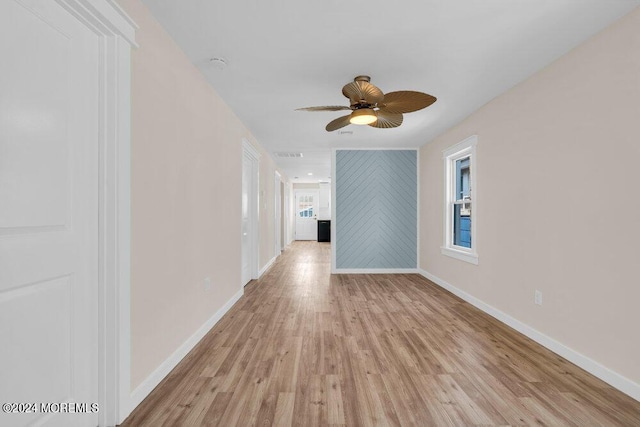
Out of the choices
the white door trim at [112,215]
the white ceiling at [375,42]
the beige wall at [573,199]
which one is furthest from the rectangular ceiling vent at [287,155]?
the white door trim at [112,215]

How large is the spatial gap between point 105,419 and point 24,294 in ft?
2.72

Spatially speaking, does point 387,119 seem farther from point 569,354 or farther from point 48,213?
point 48,213

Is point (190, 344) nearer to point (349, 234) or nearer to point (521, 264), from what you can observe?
point (521, 264)

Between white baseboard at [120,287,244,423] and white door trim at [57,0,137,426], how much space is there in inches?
6.1

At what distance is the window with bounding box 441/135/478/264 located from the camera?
4.38m

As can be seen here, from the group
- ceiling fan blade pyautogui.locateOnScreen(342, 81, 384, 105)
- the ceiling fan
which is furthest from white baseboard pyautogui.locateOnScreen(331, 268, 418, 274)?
ceiling fan blade pyautogui.locateOnScreen(342, 81, 384, 105)

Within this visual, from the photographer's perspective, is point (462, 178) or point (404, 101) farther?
point (462, 178)

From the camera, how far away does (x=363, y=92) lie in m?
2.46

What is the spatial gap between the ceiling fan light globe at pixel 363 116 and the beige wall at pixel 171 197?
1.37 metres

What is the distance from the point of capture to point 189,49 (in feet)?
7.67

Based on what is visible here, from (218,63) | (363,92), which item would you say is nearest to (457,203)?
(363,92)

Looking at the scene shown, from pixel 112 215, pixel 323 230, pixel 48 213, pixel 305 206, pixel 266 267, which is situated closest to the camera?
pixel 48 213

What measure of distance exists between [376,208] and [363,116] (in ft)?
10.9

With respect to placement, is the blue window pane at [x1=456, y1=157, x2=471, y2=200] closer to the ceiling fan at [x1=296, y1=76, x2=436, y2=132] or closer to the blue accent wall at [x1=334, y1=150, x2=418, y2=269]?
the blue accent wall at [x1=334, y1=150, x2=418, y2=269]
